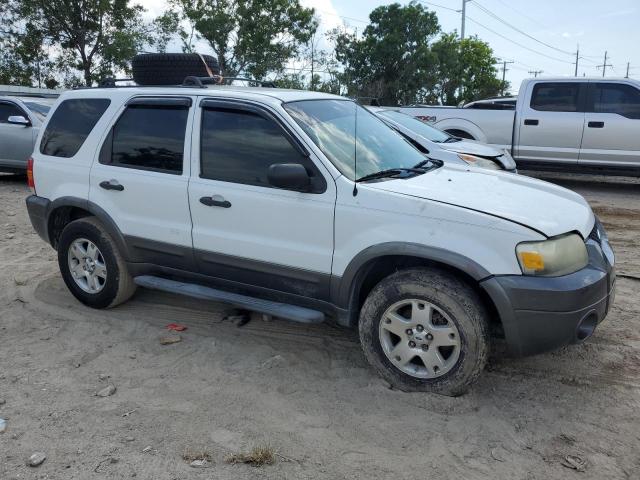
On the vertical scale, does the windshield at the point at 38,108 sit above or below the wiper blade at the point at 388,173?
above

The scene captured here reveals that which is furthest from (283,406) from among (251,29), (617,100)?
(251,29)

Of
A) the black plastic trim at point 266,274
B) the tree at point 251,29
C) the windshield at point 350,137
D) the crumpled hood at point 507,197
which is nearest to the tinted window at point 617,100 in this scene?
the crumpled hood at point 507,197

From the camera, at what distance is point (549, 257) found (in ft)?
10.3

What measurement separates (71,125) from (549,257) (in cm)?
389

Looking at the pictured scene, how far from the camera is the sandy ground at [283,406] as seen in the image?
2.91 metres

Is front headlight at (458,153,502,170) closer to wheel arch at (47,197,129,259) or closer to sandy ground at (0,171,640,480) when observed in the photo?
sandy ground at (0,171,640,480)

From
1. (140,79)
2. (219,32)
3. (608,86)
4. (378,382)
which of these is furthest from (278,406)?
(219,32)

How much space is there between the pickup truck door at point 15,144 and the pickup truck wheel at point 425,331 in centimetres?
964

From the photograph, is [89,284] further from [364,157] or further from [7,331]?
[364,157]

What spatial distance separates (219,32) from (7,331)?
87.2 feet

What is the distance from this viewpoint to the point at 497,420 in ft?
10.7

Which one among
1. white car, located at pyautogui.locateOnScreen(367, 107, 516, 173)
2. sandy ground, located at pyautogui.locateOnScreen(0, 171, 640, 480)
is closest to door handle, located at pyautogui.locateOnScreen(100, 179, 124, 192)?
sandy ground, located at pyautogui.locateOnScreen(0, 171, 640, 480)

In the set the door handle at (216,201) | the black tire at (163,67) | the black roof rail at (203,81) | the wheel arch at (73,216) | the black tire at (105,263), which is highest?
the black tire at (163,67)

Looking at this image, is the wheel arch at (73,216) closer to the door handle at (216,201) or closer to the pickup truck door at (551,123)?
the door handle at (216,201)
